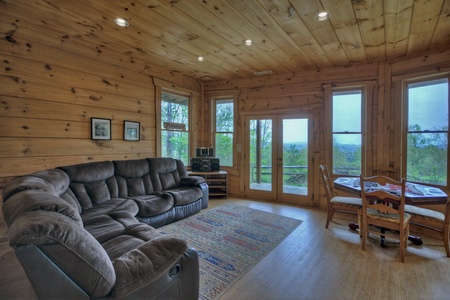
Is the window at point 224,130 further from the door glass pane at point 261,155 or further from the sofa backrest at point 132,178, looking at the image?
the sofa backrest at point 132,178

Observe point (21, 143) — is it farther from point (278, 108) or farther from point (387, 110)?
point (387, 110)

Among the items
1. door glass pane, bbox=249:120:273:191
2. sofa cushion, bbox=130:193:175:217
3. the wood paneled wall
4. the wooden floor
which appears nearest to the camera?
the wooden floor

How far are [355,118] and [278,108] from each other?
1.51 m

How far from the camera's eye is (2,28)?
2736 mm

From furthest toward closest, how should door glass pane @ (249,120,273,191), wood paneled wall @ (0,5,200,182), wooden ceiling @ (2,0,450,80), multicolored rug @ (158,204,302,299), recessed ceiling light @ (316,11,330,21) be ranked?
door glass pane @ (249,120,273,191) < wood paneled wall @ (0,5,200,182) < recessed ceiling light @ (316,11,330,21) < wooden ceiling @ (2,0,450,80) < multicolored rug @ (158,204,302,299)

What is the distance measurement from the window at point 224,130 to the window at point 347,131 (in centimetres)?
229

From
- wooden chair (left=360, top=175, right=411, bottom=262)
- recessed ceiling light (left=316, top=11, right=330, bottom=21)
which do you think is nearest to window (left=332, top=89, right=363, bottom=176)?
wooden chair (left=360, top=175, right=411, bottom=262)

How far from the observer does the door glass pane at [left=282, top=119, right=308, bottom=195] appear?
4836 millimetres

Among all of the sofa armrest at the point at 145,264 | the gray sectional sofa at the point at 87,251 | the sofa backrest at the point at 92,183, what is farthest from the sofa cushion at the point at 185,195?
the sofa armrest at the point at 145,264

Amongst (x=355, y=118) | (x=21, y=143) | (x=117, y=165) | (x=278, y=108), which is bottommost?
(x=117, y=165)

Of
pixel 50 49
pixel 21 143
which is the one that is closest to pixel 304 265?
pixel 21 143

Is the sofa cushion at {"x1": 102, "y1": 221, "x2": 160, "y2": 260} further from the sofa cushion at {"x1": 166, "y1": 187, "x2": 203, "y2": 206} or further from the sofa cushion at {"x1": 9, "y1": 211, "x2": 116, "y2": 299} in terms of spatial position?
the sofa cushion at {"x1": 166, "y1": 187, "x2": 203, "y2": 206}

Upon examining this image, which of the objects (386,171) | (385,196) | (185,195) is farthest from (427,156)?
(185,195)

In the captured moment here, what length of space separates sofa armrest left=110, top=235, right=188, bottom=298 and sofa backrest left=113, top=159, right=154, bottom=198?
90.8 inches
